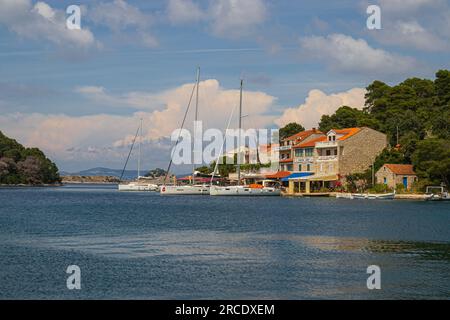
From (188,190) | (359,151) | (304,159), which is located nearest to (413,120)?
(359,151)

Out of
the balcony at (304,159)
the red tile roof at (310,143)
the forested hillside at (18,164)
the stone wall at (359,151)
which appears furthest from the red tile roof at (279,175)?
the forested hillside at (18,164)

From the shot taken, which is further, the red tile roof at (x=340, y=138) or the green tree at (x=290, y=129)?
the green tree at (x=290, y=129)

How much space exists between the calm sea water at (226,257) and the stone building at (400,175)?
1360 inches

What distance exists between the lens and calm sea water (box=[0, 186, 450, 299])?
23781mm

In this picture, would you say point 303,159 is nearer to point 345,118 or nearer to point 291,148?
point 291,148

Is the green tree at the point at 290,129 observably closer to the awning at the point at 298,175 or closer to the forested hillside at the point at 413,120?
the forested hillside at the point at 413,120

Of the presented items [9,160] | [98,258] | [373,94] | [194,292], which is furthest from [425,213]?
[9,160]

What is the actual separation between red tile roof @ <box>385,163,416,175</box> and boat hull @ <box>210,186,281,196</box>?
20.3 metres

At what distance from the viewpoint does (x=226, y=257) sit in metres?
31.4

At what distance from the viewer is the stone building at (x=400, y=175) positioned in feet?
288

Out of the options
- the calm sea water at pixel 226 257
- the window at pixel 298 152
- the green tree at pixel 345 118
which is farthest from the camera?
the green tree at pixel 345 118

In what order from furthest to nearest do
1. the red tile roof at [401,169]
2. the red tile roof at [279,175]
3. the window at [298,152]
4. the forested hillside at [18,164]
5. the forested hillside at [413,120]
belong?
the forested hillside at [18,164] → the red tile roof at [279,175] → the window at [298,152] → the red tile roof at [401,169] → the forested hillside at [413,120]

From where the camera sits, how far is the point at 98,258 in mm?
31000

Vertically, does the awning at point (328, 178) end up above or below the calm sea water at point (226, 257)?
above
